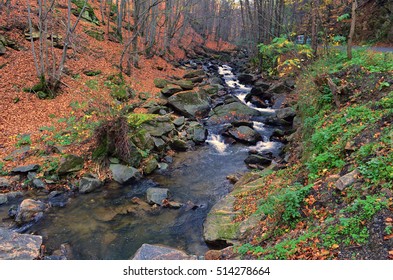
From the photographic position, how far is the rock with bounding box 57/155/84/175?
9367 mm

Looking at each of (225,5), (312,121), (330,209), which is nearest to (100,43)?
(312,121)

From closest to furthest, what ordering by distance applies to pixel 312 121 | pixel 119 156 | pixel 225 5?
1. pixel 312 121
2. pixel 119 156
3. pixel 225 5

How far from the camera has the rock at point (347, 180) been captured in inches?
184

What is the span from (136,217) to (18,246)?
2905 mm

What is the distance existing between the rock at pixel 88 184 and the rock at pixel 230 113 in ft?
25.6

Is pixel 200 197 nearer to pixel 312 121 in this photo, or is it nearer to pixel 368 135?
pixel 312 121

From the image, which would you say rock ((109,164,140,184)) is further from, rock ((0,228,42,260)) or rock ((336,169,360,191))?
rock ((336,169,360,191))

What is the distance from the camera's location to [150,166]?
10.5 m

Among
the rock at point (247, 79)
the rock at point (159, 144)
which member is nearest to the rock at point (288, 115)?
the rock at point (159, 144)

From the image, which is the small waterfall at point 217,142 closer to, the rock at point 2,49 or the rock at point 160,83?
the rock at point 160,83

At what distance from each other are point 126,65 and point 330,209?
17829mm

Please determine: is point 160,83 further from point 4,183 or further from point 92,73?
point 4,183

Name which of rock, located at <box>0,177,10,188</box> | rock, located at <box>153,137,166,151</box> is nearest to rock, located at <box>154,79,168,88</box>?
rock, located at <box>153,137,166,151</box>

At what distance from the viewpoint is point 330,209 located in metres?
4.56
